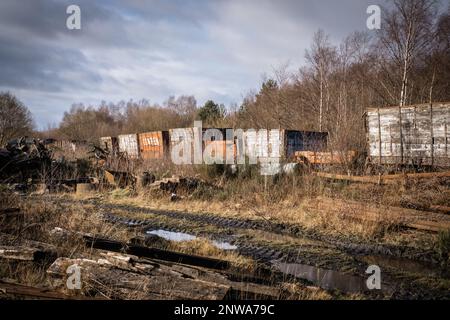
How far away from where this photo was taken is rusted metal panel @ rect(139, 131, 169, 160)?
2011cm

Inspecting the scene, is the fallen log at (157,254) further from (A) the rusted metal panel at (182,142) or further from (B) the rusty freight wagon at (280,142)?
(A) the rusted metal panel at (182,142)

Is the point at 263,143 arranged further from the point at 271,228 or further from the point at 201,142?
the point at 271,228

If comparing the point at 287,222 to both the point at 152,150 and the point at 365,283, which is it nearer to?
the point at 365,283

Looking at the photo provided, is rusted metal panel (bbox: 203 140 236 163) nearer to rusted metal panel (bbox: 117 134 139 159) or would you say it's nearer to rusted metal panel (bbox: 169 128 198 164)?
rusted metal panel (bbox: 169 128 198 164)

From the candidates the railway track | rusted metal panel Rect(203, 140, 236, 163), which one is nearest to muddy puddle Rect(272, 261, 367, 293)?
the railway track

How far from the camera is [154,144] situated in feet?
69.5

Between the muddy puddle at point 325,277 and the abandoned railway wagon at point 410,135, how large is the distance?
7.46 metres

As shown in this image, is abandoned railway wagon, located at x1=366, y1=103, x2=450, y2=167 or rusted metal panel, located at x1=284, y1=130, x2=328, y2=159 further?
rusted metal panel, located at x1=284, y1=130, x2=328, y2=159

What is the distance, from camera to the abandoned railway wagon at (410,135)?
33.4 feet

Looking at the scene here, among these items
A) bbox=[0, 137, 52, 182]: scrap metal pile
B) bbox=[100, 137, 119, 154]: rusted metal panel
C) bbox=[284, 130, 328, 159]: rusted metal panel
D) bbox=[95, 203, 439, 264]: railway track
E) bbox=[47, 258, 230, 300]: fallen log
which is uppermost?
bbox=[100, 137, 119, 154]: rusted metal panel

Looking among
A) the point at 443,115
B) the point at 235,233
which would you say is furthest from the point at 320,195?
the point at 443,115

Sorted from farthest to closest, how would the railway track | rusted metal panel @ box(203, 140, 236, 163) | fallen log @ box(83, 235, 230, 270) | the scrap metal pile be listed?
rusted metal panel @ box(203, 140, 236, 163)
the scrap metal pile
the railway track
fallen log @ box(83, 235, 230, 270)

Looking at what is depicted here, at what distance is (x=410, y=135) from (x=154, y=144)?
14.9 meters

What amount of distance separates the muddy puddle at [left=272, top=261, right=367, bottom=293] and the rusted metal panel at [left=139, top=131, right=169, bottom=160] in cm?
1447
